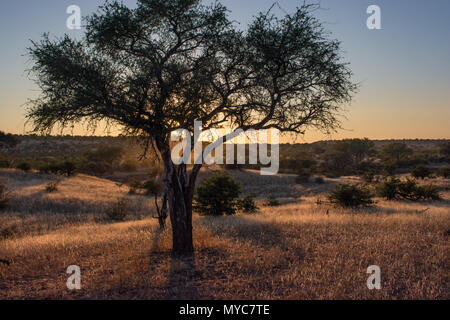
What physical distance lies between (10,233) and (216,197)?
11.2 metres

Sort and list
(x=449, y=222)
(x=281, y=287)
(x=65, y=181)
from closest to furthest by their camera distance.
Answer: (x=281, y=287), (x=449, y=222), (x=65, y=181)

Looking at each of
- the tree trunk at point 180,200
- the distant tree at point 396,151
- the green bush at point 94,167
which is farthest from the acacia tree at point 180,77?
the distant tree at point 396,151

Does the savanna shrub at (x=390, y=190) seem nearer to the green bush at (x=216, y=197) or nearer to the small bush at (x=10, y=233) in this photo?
the green bush at (x=216, y=197)

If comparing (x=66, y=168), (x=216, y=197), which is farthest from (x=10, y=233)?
(x=66, y=168)

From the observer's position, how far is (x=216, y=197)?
20.5 m

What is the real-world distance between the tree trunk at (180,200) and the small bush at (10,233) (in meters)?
9.73

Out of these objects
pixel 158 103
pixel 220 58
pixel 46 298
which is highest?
pixel 220 58

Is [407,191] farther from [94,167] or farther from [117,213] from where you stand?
[94,167]

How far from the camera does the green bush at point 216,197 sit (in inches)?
801

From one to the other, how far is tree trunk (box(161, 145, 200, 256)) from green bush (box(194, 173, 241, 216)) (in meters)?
11.1
